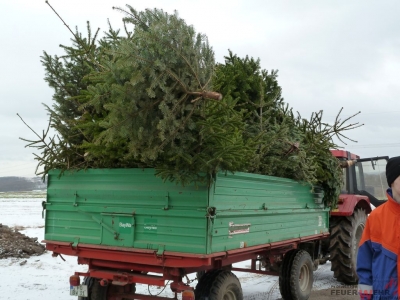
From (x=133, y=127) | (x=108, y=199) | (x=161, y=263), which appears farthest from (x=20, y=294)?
(x=133, y=127)

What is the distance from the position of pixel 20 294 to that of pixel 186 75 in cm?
428

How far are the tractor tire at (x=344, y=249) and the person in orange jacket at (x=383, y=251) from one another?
4.99m

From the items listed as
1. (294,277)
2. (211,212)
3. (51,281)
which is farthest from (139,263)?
(51,281)

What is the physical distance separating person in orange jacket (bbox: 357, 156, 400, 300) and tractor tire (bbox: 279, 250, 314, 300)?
340 centimetres

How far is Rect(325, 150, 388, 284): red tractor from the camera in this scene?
7.53 metres

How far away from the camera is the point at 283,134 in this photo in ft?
19.1

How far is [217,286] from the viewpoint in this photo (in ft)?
14.8

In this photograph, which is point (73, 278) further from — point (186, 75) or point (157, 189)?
point (186, 75)

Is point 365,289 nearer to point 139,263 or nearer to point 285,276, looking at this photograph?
point 139,263

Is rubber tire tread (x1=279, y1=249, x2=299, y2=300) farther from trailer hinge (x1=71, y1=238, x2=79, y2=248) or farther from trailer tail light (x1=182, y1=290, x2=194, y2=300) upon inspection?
trailer hinge (x1=71, y1=238, x2=79, y2=248)

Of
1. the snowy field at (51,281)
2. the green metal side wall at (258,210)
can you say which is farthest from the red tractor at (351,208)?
the green metal side wall at (258,210)

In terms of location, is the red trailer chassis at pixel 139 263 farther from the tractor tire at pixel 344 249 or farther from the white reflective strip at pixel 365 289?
the tractor tire at pixel 344 249

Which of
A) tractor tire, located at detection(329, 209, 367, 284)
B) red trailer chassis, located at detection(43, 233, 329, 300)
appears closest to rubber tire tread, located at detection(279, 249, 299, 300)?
red trailer chassis, located at detection(43, 233, 329, 300)

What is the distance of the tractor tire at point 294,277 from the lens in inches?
238
